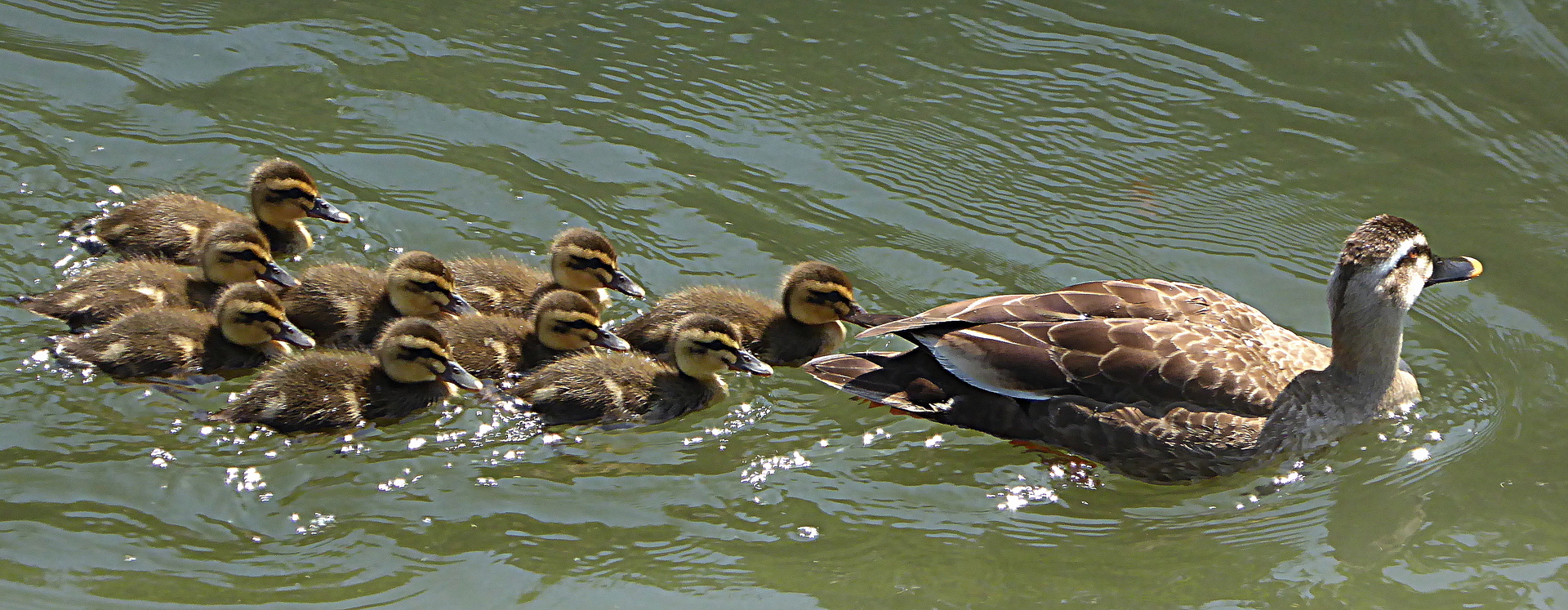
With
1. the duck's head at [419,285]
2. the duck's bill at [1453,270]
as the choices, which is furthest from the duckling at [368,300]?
the duck's bill at [1453,270]

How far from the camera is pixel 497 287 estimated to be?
16.7ft

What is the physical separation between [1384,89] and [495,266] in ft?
12.8

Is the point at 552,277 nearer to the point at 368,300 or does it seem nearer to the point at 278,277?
the point at 368,300

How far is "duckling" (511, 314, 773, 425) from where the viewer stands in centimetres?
441

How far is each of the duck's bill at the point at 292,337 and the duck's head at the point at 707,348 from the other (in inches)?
48.2

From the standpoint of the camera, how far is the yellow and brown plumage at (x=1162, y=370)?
14.0 ft

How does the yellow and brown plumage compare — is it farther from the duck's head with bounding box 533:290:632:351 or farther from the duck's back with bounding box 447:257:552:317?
the duck's back with bounding box 447:257:552:317

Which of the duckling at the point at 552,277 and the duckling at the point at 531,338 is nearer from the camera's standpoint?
the duckling at the point at 531,338

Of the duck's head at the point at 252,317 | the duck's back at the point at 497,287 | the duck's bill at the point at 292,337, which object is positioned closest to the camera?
the duck's head at the point at 252,317

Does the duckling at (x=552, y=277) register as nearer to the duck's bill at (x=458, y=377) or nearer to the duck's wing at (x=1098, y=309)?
the duck's bill at (x=458, y=377)

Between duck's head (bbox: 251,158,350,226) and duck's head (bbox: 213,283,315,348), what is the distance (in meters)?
0.66

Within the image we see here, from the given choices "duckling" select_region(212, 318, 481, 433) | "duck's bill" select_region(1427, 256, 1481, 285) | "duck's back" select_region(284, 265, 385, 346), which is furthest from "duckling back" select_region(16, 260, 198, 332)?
"duck's bill" select_region(1427, 256, 1481, 285)

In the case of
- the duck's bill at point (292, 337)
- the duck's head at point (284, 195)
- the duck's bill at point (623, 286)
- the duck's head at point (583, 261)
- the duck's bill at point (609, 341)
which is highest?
the duck's head at point (284, 195)

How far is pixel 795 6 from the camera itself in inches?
265
